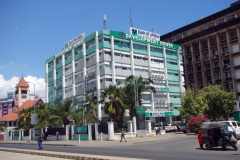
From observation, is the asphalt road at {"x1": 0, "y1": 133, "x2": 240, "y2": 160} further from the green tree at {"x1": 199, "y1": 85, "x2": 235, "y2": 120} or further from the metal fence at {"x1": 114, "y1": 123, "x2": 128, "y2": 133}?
the green tree at {"x1": 199, "y1": 85, "x2": 235, "y2": 120}

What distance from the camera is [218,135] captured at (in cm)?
1714

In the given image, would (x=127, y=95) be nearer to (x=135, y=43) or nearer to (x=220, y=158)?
(x=135, y=43)

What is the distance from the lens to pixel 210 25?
235 feet

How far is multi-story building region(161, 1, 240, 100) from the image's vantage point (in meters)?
62.7

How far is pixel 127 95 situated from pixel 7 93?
6238 inches

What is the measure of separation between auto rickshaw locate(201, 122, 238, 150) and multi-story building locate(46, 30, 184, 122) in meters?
34.8

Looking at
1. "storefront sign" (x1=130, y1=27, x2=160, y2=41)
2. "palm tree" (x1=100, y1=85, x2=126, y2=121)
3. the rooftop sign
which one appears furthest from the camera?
the rooftop sign

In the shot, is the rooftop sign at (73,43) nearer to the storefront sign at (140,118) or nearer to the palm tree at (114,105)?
the palm tree at (114,105)

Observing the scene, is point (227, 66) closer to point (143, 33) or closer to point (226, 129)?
point (143, 33)

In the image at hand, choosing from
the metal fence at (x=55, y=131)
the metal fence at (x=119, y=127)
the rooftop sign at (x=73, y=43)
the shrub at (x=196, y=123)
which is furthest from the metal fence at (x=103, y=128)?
the rooftop sign at (x=73, y=43)

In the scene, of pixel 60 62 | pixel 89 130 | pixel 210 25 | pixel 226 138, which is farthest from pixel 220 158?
pixel 210 25

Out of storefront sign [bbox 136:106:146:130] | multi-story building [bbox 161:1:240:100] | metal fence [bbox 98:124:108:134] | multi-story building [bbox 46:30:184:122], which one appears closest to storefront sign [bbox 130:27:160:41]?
multi-story building [bbox 46:30:184:122]

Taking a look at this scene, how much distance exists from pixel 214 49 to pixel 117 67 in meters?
31.3

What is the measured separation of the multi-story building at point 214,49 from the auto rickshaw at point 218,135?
158 ft
